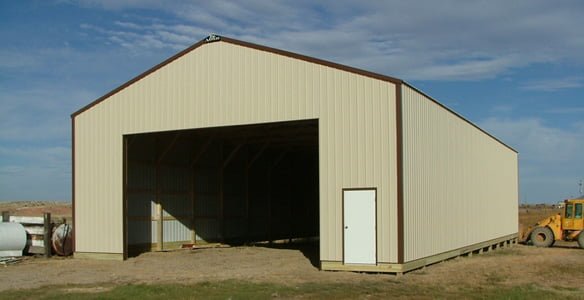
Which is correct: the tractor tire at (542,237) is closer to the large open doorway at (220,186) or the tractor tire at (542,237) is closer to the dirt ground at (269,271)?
the dirt ground at (269,271)

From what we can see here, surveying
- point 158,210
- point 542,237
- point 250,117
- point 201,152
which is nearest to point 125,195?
point 158,210

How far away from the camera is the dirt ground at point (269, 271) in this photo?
16266 millimetres

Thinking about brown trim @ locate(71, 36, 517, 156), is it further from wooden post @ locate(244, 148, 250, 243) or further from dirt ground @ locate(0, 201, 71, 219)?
dirt ground @ locate(0, 201, 71, 219)

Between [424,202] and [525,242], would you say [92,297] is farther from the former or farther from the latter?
[525,242]

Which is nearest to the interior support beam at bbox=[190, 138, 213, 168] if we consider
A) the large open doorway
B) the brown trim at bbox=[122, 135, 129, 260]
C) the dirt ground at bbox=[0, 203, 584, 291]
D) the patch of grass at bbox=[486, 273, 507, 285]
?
the large open doorway

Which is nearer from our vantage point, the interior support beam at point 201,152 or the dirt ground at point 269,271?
the dirt ground at point 269,271

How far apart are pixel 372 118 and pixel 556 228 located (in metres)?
16.4

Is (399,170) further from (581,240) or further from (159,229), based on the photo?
(581,240)

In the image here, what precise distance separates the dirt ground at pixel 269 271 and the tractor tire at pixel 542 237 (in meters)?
4.47

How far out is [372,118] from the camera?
17.6 m

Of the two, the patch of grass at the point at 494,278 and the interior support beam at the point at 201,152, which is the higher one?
the interior support beam at the point at 201,152

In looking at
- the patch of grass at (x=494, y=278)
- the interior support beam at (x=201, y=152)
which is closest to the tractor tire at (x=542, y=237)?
the patch of grass at (x=494, y=278)

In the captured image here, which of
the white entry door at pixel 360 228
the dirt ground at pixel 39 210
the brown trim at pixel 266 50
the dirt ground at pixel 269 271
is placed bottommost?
the dirt ground at pixel 39 210

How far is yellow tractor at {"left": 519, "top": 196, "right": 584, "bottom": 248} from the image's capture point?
29281 millimetres
